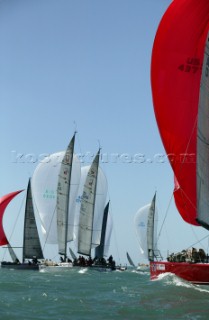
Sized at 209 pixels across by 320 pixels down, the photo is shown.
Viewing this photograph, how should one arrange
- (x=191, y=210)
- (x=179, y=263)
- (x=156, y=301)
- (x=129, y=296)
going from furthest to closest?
(x=191, y=210), (x=179, y=263), (x=129, y=296), (x=156, y=301)

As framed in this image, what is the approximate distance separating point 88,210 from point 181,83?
989 inches

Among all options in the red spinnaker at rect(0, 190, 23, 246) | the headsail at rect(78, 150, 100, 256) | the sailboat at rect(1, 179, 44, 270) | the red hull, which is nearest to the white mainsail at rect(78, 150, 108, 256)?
the headsail at rect(78, 150, 100, 256)

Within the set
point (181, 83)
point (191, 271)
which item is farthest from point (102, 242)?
point (181, 83)

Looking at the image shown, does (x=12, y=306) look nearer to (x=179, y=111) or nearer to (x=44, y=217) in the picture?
(x=179, y=111)

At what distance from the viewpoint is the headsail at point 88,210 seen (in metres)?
45.4

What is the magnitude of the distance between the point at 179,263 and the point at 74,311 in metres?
7.98

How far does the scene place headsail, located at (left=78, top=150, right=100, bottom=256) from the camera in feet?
149

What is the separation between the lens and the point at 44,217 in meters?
44.8

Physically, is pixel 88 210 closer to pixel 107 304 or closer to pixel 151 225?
pixel 151 225

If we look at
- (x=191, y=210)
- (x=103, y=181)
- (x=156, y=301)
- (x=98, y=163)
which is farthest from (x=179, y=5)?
(x=103, y=181)

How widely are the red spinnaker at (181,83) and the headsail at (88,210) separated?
78.6ft

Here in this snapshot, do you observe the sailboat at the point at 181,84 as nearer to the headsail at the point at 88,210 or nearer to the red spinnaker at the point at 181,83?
the red spinnaker at the point at 181,83

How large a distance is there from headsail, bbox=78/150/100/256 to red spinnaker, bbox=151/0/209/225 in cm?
2396

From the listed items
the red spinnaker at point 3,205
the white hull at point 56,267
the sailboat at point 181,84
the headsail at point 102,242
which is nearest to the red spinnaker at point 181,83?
the sailboat at point 181,84
